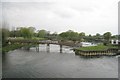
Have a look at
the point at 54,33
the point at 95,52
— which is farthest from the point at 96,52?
the point at 54,33

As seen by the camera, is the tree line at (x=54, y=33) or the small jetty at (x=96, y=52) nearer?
the small jetty at (x=96, y=52)

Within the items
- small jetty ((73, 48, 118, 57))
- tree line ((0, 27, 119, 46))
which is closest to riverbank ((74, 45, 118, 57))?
small jetty ((73, 48, 118, 57))

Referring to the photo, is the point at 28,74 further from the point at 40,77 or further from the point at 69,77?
the point at 69,77

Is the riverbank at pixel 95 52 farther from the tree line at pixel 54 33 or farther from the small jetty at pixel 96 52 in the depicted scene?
the tree line at pixel 54 33

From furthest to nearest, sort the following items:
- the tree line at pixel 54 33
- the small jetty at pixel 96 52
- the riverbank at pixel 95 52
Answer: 1. the tree line at pixel 54 33
2. the riverbank at pixel 95 52
3. the small jetty at pixel 96 52

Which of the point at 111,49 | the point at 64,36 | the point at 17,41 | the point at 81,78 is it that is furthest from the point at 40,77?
the point at 64,36

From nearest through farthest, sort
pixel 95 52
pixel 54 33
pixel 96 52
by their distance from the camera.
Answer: pixel 95 52, pixel 96 52, pixel 54 33

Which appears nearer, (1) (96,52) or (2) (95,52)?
(2) (95,52)

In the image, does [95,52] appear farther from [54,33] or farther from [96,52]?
[54,33]

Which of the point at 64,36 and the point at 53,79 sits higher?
the point at 64,36

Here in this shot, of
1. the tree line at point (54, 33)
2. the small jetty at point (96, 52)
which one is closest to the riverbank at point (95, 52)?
the small jetty at point (96, 52)

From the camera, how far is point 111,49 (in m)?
39.9

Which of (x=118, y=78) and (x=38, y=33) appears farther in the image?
(x=38, y=33)

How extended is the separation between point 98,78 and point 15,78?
8292mm
